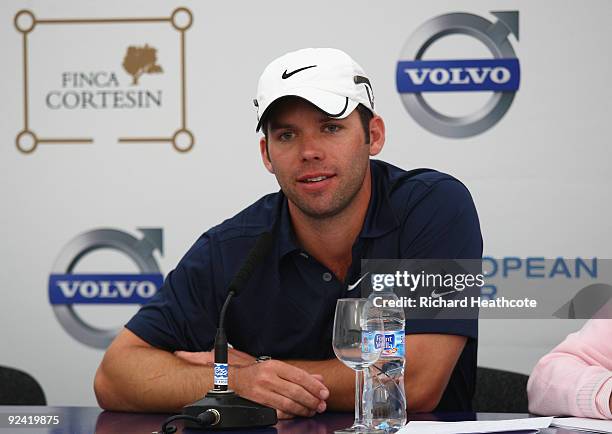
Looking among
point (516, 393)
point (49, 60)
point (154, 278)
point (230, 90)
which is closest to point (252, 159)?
point (230, 90)

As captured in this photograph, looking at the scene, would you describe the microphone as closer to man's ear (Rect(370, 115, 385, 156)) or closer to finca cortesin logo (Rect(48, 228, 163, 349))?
man's ear (Rect(370, 115, 385, 156))

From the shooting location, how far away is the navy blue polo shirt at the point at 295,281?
88.8 inches

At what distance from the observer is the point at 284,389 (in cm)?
192

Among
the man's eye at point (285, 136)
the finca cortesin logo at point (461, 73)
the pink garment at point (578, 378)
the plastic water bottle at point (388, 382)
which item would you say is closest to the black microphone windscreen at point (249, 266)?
the plastic water bottle at point (388, 382)

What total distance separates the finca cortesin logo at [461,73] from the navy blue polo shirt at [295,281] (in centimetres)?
83

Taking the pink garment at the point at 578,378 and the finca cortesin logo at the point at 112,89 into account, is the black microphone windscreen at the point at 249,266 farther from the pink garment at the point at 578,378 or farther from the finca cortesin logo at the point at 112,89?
the finca cortesin logo at the point at 112,89

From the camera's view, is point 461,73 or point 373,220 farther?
point 461,73

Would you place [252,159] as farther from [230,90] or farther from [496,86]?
[496,86]

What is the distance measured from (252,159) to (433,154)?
0.61 meters

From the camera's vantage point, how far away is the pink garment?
5.91 ft

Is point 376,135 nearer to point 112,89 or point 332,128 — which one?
point 332,128

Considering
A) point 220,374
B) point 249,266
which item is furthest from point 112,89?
point 220,374

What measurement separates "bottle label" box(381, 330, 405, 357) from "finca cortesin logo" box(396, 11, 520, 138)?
151 cm

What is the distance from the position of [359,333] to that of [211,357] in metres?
0.69
